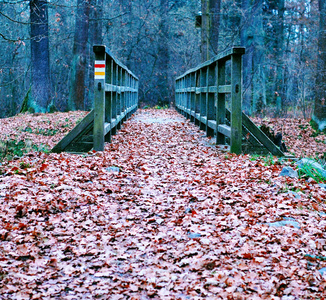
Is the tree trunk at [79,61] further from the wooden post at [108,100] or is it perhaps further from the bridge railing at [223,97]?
the wooden post at [108,100]

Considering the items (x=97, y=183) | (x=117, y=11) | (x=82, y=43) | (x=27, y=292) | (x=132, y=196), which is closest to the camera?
(x=27, y=292)

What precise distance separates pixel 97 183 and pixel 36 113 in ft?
35.2

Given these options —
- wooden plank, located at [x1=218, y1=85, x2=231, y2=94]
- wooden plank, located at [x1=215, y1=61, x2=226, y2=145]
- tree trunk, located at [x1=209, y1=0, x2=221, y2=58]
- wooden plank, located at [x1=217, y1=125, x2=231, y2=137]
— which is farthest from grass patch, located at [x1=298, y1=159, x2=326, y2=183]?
tree trunk, located at [x1=209, y1=0, x2=221, y2=58]

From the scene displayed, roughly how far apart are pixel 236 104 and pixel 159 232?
384cm

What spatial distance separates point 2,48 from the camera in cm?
2331

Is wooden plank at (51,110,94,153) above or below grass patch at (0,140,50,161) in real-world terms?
above

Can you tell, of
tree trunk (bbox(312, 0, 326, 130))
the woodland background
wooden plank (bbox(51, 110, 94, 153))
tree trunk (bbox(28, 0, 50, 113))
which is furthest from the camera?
the woodland background

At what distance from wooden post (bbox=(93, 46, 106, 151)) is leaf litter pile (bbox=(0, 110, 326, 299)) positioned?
1.07m

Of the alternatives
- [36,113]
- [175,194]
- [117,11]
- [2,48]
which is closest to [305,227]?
[175,194]

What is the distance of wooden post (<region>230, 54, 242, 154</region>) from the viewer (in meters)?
7.28

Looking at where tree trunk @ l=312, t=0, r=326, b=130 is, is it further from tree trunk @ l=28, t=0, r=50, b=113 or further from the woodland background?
tree trunk @ l=28, t=0, r=50, b=113

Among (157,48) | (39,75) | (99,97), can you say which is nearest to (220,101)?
(99,97)

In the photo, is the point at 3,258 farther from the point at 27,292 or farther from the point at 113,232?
the point at 113,232

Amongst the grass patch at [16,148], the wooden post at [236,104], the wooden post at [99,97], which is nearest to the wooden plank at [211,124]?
the wooden post at [236,104]
